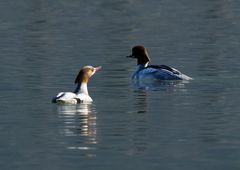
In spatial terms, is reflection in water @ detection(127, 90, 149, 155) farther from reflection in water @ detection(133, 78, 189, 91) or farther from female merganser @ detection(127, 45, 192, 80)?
female merganser @ detection(127, 45, 192, 80)

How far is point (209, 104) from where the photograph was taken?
106ft

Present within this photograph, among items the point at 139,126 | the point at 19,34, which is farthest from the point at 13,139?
the point at 19,34

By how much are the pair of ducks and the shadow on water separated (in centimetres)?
26

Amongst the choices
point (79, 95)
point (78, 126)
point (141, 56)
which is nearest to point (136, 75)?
point (141, 56)

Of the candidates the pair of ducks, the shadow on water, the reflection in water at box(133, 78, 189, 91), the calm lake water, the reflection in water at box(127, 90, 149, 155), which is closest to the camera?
the calm lake water

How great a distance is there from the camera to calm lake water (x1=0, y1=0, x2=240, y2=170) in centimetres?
2455

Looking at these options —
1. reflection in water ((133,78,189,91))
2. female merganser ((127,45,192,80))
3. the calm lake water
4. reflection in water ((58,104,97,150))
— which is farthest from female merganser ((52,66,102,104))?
female merganser ((127,45,192,80))

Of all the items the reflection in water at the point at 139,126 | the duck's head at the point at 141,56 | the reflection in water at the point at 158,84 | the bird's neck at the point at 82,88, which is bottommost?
the reflection in water at the point at 139,126

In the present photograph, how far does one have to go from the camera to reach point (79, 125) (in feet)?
93.7

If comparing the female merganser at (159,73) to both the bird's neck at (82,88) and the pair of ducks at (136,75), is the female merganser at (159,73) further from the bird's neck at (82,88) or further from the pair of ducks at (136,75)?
the bird's neck at (82,88)

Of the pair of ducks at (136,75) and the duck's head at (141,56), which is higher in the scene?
the duck's head at (141,56)

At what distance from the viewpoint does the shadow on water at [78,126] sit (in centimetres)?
2595

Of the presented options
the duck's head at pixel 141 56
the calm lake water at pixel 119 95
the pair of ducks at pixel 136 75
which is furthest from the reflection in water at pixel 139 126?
the duck's head at pixel 141 56

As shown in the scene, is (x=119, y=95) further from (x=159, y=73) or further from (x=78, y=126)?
(x=78, y=126)
